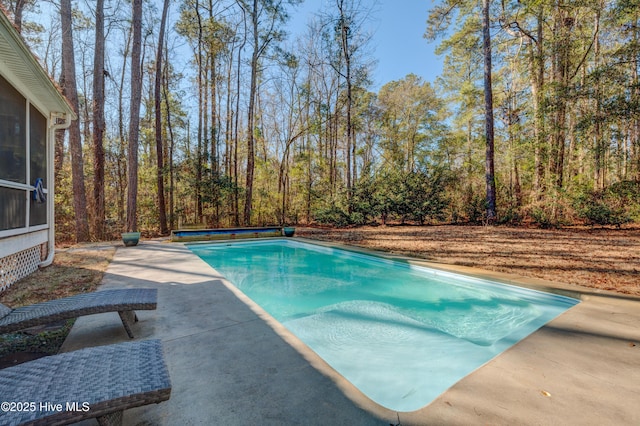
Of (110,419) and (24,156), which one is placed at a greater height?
(24,156)

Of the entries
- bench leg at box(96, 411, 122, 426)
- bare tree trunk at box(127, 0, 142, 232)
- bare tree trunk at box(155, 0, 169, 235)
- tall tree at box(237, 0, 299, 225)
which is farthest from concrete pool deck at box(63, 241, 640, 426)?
tall tree at box(237, 0, 299, 225)

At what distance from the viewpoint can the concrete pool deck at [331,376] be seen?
1356 millimetres

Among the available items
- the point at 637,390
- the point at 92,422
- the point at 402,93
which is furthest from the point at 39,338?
the point at 402,93

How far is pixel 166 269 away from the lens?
175 inches

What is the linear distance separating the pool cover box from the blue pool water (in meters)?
2.73

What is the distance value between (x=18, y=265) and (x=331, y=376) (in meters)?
4.75

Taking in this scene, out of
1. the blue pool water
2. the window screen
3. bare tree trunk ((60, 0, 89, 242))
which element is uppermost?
bare tree trunk ((60, 0, 89, 242))

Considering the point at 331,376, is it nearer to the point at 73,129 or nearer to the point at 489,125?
the point at 73,129

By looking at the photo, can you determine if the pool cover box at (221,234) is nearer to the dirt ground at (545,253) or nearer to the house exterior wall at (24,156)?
the dirt ground at (545,253)

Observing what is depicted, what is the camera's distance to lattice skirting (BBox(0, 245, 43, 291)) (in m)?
3.39

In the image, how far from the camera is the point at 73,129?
6.99 meters

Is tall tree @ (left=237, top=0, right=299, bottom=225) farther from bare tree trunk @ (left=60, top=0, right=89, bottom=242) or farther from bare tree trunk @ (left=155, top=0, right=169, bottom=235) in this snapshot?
bare tree trunk @ (left=60, top=0, right=89, bottom=242)

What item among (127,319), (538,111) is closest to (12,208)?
(127,319)

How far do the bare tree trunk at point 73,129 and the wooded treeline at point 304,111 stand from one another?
4cm
